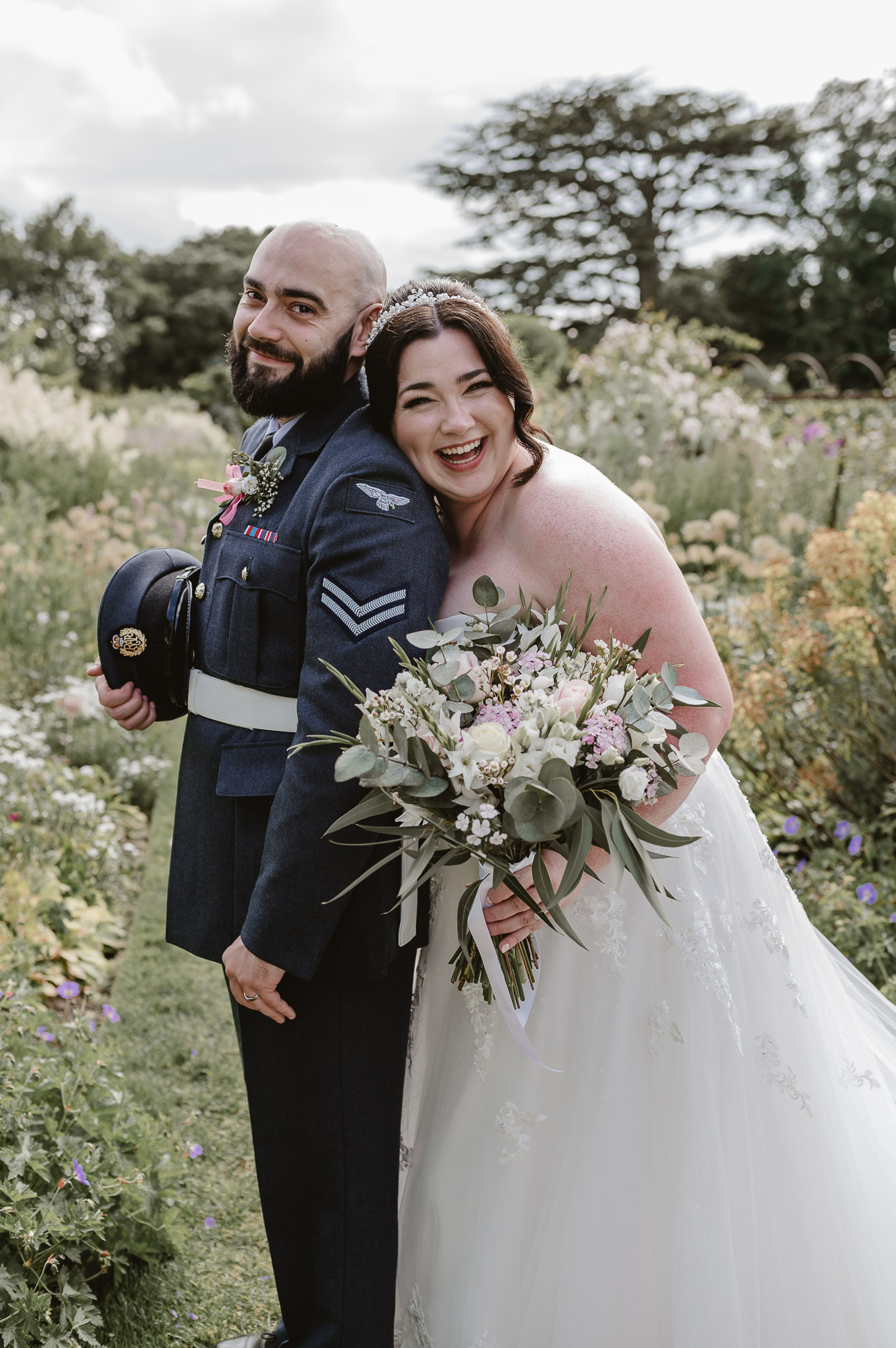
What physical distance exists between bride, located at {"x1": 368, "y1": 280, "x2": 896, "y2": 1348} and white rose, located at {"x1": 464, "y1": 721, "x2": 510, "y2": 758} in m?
0.41

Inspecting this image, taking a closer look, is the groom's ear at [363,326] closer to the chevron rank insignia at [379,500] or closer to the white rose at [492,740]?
the chevron rank insignia at [379,500]

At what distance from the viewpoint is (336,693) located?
64.1 inches

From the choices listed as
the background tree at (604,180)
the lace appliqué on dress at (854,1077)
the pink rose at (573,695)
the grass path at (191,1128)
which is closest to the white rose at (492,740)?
the pink rose at (573,695)

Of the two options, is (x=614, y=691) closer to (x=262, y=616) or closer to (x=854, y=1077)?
(x=262, y=616)

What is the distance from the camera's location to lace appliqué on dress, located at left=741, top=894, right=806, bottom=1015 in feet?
6.44

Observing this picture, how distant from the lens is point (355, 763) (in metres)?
1.43

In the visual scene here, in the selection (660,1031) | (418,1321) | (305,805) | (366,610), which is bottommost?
(418,1321)

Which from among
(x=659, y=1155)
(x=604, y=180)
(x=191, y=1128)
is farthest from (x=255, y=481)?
(x=604, y=180)

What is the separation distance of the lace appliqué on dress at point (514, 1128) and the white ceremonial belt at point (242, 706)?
2.65ft

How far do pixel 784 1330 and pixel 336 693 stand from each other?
4.73 ft

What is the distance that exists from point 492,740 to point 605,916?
2.02ft

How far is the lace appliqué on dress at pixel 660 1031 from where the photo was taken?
1.85 metres

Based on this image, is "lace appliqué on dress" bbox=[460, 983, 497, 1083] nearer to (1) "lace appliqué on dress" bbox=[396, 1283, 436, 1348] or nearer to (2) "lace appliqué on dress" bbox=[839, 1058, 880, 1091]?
(1) "lace appliqué on dress" bbox=[396, 1283, 436, 1348]

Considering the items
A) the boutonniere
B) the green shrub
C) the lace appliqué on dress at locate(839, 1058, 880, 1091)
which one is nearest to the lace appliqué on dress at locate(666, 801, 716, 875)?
the lace appliqué on dress at locate(839, 1058, 880, 1091)
